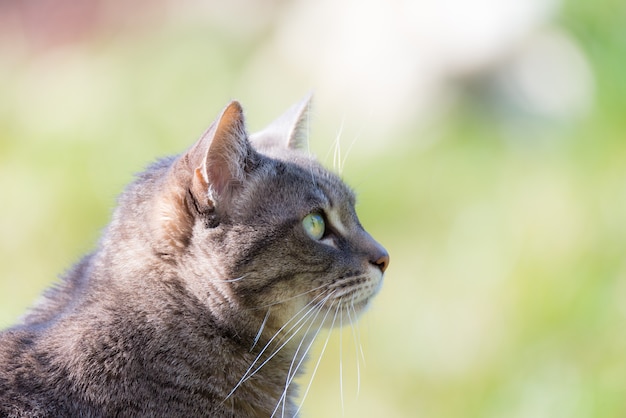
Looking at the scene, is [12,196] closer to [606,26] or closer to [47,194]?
[47,194]

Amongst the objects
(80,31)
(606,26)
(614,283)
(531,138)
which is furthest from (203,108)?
(614,283)

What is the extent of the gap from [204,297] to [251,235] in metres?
0.15

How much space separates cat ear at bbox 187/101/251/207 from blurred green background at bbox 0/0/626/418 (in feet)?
2.15

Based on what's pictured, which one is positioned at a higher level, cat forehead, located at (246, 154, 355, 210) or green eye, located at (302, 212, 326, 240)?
cat forehead, located at (246, 154, 355, 210)

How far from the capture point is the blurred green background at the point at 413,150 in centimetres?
280

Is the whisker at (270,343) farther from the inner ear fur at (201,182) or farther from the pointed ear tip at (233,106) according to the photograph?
the pointed ear tip at (233,106)

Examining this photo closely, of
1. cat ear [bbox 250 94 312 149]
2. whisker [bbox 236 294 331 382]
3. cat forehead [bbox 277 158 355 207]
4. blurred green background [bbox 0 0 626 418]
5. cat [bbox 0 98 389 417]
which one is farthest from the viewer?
blurred green background [bbox 0 0 626 418]

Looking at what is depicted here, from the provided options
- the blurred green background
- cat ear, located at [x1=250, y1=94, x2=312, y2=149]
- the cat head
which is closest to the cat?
the cat head

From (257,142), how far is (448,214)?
1.41 meters

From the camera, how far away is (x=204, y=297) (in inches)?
63.3

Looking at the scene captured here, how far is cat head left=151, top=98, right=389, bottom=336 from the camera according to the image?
159 cm

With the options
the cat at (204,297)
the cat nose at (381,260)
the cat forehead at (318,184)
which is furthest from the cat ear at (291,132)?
the cat nose at (381,260)

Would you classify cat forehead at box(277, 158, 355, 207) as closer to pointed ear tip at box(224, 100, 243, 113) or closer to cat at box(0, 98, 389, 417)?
cat at box(0, 98, 389, 417)

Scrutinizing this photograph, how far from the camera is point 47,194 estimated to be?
12.5ft
